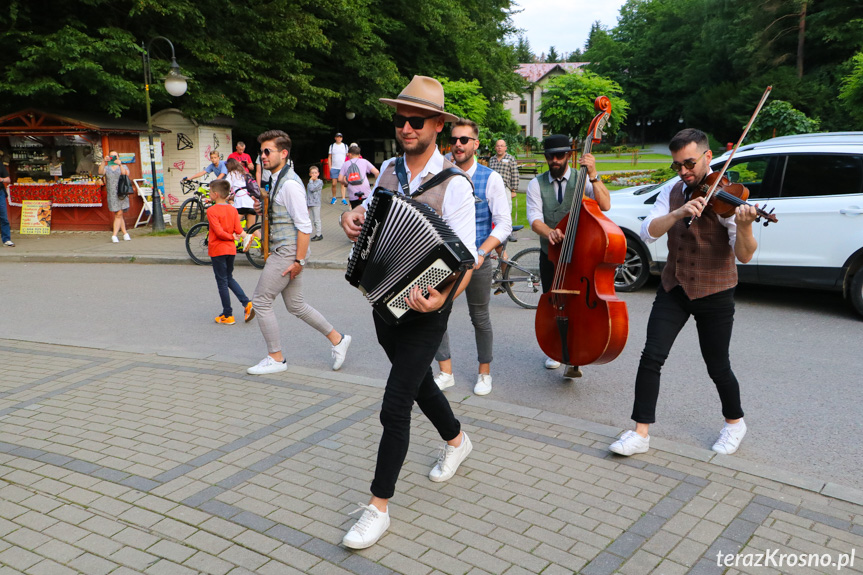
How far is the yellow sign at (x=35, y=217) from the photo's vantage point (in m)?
15.9

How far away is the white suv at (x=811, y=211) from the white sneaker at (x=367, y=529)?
5449 mm

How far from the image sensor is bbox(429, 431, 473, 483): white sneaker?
397cm

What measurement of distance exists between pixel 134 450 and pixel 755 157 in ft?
23.3

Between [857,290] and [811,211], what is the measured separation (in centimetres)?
94

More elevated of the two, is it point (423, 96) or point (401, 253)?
point (423, 96)

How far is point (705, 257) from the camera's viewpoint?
4098 millimetres

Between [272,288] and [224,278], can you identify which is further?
[224,278]

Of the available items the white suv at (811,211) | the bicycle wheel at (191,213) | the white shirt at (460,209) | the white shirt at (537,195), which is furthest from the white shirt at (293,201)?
the bicycle wheel at (191,213)

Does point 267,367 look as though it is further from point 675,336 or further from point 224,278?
point 675,336

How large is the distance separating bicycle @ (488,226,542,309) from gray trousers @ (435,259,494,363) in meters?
3.07

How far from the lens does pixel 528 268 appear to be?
8.66 metres

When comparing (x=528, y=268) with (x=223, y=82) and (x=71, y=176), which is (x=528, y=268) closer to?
(x=71, y=176)

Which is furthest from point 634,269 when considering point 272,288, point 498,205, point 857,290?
point 272,288

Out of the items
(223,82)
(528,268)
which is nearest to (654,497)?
(528,268)
